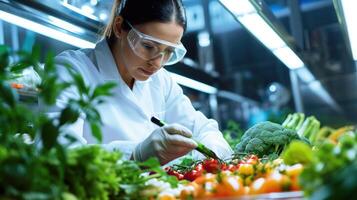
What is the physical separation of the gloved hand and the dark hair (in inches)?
23.5

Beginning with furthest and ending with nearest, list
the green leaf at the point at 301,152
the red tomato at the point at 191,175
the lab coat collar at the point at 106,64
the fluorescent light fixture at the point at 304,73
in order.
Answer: the fluorescent light fixture at the point at 304,73
the lab coat collar at the point at 106,64
the red tomato at the point at 191,175
the green leaf at the point at 301,152

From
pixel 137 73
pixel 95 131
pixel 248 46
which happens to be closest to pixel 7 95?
pixel 95 131

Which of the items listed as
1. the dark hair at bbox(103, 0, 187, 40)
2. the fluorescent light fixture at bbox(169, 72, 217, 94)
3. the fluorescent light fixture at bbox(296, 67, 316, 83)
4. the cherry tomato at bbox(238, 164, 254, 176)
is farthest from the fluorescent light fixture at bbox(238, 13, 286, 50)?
the cherry tomato at bbox(238, 164, 254, 176)

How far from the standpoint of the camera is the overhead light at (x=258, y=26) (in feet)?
9.15

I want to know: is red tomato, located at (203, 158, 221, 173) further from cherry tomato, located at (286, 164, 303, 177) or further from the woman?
cherry tomato, located at (286, 164, 303, 177)

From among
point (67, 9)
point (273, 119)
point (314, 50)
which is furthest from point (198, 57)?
point (67, 9)

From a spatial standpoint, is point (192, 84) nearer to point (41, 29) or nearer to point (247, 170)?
point (41, 29)

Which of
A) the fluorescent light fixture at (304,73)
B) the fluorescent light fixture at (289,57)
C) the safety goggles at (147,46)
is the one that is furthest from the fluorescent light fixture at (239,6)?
the fluorescent light fixture at (304,73)

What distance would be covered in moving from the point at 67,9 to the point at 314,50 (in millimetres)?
5548

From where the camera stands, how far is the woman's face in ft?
7.88

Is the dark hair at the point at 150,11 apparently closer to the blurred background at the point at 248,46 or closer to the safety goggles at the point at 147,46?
the safety goggles at the point at 147,46

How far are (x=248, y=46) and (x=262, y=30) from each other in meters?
5.89

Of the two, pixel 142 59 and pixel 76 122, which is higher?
pixel 142 59

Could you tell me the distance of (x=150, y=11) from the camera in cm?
242
